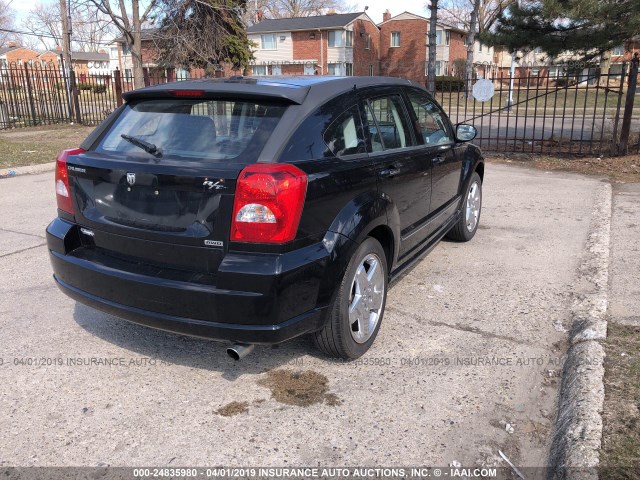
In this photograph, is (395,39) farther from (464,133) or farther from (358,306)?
(358,306)

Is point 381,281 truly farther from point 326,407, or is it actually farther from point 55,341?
point 55,341

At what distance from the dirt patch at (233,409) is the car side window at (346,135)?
147cm

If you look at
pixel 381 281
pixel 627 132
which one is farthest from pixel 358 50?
pixel 381 281

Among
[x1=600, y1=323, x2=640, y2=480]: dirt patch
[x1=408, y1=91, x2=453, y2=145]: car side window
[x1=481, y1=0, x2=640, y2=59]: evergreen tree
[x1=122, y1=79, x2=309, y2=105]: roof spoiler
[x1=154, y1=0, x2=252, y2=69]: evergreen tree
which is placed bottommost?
[x1=600, y1=323, x2=640, y2=480]: dirt patch

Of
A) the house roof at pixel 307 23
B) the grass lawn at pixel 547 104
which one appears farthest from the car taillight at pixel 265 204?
the house roof at pixel 307 23

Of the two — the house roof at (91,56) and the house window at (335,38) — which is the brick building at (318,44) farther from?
the house roof at (91,56)

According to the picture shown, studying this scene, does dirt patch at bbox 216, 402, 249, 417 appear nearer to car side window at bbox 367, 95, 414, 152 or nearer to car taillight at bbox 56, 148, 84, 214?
car taillight at bbox 56, 148, 84, 214

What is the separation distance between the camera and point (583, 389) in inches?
117

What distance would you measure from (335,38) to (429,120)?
156ft

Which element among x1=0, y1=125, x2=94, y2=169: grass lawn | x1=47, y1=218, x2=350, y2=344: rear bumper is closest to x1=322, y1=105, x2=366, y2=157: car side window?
x1=47, y1=218, x2=350, y2=344: rear bumper

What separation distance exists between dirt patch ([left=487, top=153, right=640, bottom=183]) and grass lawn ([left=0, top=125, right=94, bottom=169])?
975 cm

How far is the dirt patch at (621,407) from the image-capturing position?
2.40 metres

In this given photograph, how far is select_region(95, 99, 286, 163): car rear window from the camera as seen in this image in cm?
293

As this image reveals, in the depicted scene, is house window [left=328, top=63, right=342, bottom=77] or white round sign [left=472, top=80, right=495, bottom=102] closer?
white round sign [left=472, top=80, right=495, bottom=102]
